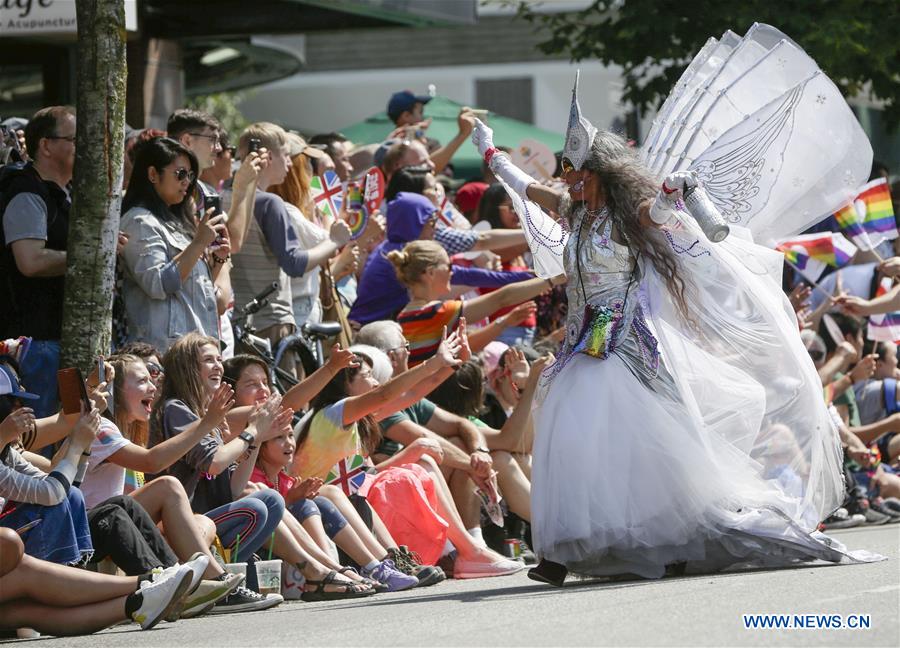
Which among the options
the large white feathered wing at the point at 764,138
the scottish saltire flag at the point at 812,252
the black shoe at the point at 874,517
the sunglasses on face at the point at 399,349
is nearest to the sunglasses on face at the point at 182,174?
the sunglasses on face at the point at 399,349

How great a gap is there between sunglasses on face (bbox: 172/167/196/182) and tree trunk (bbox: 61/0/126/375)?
0.55 m

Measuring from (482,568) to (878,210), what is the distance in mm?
5491

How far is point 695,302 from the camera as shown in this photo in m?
8.38

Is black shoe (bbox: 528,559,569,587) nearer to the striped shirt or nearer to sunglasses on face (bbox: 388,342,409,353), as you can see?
sunglasses on face (bbox: 388,342,409,353)

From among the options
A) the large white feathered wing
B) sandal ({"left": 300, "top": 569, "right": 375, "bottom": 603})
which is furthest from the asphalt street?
the large white feathered wing

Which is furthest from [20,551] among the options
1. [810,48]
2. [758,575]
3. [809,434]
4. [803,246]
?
[810,48]

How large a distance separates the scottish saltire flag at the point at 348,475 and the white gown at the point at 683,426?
1.63 m

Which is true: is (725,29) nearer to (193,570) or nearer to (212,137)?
(212,137)

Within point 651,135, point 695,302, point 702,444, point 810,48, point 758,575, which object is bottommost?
point 758,575

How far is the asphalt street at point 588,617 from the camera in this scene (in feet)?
19.2

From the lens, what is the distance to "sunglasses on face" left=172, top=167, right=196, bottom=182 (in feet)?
30.3

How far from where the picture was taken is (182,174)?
9250 mm

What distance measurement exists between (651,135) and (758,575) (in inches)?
99.9

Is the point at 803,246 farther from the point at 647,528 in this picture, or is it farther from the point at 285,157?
the point at 647,528
